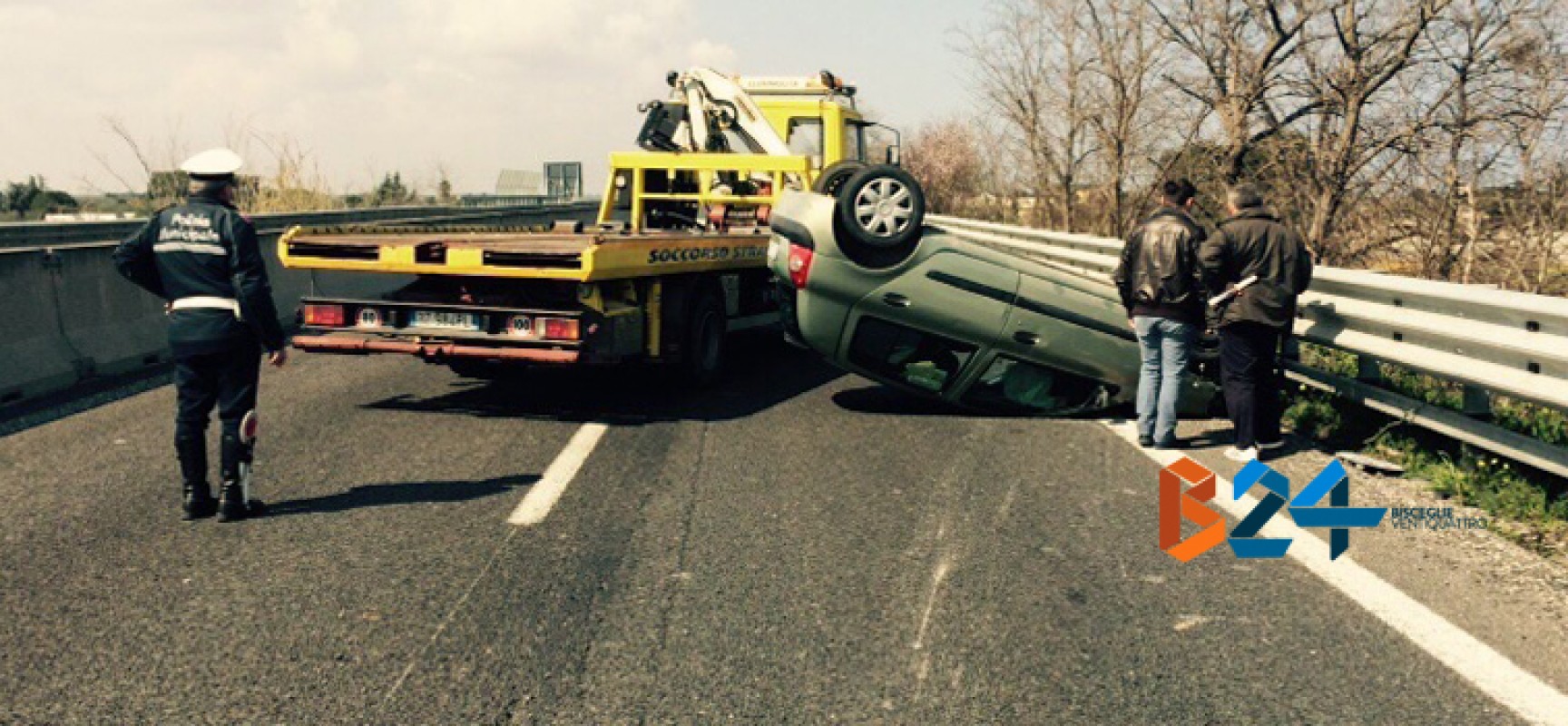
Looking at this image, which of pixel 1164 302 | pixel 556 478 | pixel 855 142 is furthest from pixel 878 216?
pixel 855 142

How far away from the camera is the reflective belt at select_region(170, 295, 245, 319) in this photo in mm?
5391

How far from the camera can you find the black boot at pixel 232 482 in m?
5.38

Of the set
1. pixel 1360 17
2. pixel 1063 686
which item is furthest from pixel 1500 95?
pixel 1063 686

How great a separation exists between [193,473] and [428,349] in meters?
2.43

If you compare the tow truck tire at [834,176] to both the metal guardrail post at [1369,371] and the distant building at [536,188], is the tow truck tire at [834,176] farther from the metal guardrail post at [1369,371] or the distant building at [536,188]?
the distant building at [536,188]

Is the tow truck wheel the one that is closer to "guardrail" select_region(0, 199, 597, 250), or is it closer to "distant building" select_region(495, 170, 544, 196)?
"guardrail" select_region(0, 199, 597, 250)

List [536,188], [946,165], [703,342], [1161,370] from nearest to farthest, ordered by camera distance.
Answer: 1. [1161,370]
2. [703,342]
3. [946,165]
4. [536,188]

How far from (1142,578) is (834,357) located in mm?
3695

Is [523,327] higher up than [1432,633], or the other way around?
[523,327]

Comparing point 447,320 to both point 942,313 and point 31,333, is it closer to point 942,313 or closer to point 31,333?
point 942,313

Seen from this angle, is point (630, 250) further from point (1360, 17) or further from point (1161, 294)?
point (1360, 17)

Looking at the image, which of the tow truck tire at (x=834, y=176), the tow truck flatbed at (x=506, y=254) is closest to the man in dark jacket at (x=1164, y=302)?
the tow truck tire at (x=834, y=176)

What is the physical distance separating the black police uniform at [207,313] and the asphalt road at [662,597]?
1.08 feet

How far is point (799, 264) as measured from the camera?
312 inches
